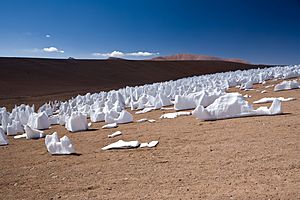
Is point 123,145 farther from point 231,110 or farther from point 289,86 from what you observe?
point 289,86

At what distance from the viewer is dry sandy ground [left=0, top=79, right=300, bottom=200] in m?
3.38

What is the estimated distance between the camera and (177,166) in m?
4.14

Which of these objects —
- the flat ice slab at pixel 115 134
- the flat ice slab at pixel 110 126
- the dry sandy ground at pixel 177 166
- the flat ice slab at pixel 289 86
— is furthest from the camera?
the flat ice slab at pixel 289 86

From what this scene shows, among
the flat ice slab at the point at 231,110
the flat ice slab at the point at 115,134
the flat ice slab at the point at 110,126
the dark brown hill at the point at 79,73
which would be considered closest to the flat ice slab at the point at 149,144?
the flat ice slab at the point at 115,134

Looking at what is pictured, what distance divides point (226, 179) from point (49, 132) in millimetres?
5026

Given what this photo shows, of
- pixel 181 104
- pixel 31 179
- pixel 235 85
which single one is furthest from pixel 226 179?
pixel 235 85

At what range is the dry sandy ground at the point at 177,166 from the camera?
11.1 feet

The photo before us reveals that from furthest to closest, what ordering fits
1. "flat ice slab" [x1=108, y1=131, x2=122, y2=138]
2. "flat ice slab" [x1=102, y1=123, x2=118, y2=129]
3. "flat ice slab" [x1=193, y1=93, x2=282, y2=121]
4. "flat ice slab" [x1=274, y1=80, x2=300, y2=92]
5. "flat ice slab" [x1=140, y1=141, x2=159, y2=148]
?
"flat ice slab" [x1=274, y1=80, x2=300, y2=92]
"flat ice slab" [x1=102, y1=123, x2=118, y2=129]
"flat ice slab" [x1=193, y1=93, x2=282, y2=121]
"flat ice slab" [x1=108, y1=131, x2=122, y2=138]
"flat ice slab" [x1=140, y1=141, x2=159, y2=148]

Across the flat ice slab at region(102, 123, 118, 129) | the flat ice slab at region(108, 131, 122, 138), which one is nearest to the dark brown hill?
the flat ice slab at region(102, 123, 118, 129)

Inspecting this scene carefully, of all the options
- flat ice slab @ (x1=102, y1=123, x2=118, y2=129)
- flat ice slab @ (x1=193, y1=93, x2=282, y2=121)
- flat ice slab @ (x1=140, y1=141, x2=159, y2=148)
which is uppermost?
flat ice slab @ (x1=193, y1=93, x2=282, y2=121)

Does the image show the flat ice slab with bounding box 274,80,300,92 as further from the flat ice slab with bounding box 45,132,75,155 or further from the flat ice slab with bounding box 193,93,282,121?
the flat ice slab with bounding box 45,132,75,155

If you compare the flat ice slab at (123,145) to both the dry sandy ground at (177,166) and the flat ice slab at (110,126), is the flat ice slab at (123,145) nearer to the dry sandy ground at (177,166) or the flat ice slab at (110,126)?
the dry sandy ground at (177,166)

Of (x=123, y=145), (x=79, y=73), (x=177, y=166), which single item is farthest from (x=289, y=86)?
(x=79, y=73)

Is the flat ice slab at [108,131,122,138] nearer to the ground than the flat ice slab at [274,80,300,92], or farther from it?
nearer to the ground
